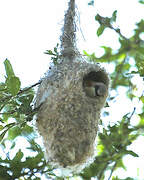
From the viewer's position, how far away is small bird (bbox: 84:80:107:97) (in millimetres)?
1984

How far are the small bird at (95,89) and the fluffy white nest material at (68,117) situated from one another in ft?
0.08

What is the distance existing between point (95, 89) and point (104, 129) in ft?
0.83

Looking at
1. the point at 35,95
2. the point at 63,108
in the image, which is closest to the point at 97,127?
the point at 63,108

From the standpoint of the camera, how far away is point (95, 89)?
2008mm

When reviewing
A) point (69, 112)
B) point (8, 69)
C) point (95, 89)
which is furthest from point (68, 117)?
point (8, 69)

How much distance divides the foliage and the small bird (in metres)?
0.08

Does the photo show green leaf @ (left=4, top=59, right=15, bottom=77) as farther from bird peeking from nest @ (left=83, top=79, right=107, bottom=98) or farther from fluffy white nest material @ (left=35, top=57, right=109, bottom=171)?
bird peeking from nest @ (left=83, top=79, right=107, bottom=98)

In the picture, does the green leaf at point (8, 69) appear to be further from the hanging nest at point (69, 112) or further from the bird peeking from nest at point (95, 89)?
the bird peeking from nest at point (95, 89)

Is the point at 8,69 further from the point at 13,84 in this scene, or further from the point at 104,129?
the point at 104,129

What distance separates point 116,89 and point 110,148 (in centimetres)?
69

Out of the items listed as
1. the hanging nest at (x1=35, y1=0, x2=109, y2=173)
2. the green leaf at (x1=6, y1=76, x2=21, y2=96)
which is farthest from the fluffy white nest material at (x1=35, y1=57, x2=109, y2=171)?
the green leaf at (x1=6, y1=76, x2=21, y2=96)

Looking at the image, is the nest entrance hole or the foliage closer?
the foliage

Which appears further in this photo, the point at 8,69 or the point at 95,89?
the point at 95,89

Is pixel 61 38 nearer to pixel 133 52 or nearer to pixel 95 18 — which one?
pixel 95 18
